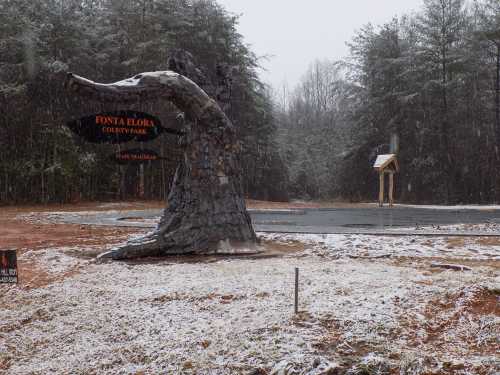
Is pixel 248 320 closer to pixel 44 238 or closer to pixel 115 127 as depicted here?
pixel 115 127

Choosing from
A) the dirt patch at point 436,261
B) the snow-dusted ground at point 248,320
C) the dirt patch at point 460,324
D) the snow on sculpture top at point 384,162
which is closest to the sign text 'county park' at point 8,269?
the snow-dusted ground at point 248,320

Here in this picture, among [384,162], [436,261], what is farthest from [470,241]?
[384,162]

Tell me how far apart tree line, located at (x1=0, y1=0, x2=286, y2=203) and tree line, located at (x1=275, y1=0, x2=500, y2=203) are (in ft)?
19.8

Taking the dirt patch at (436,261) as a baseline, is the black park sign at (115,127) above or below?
above

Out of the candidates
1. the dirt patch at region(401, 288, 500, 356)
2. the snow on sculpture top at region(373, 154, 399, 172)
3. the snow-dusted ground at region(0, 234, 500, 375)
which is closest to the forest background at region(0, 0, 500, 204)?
the snow on sculpture top at region(373, 154, 399, 172)

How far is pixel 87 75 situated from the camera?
20828mm

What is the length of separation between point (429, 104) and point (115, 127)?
827 inches

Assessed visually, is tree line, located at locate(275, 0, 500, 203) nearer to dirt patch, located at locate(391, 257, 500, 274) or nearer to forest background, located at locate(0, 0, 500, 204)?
forest background, located at locate(0, 0, 500, 204)

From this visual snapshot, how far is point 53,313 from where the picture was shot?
4.47m

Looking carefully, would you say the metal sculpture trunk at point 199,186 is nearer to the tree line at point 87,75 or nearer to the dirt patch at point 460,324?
the dirt patch at point 460,324

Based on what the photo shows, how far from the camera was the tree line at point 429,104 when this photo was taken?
2205cm

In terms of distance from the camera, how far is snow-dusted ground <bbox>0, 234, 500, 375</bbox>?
349 cm

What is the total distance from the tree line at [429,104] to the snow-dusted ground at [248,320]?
61.6 feet

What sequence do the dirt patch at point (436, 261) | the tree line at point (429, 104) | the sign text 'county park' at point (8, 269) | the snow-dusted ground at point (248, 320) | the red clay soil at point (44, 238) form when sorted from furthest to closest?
the tree line at point (429, 104), the red clay soil at point (44, 238), the dirt patch at point (436, 261), the sign text 'county park' at point (8, 269), the snow-dusted ground at point (248, 320)
